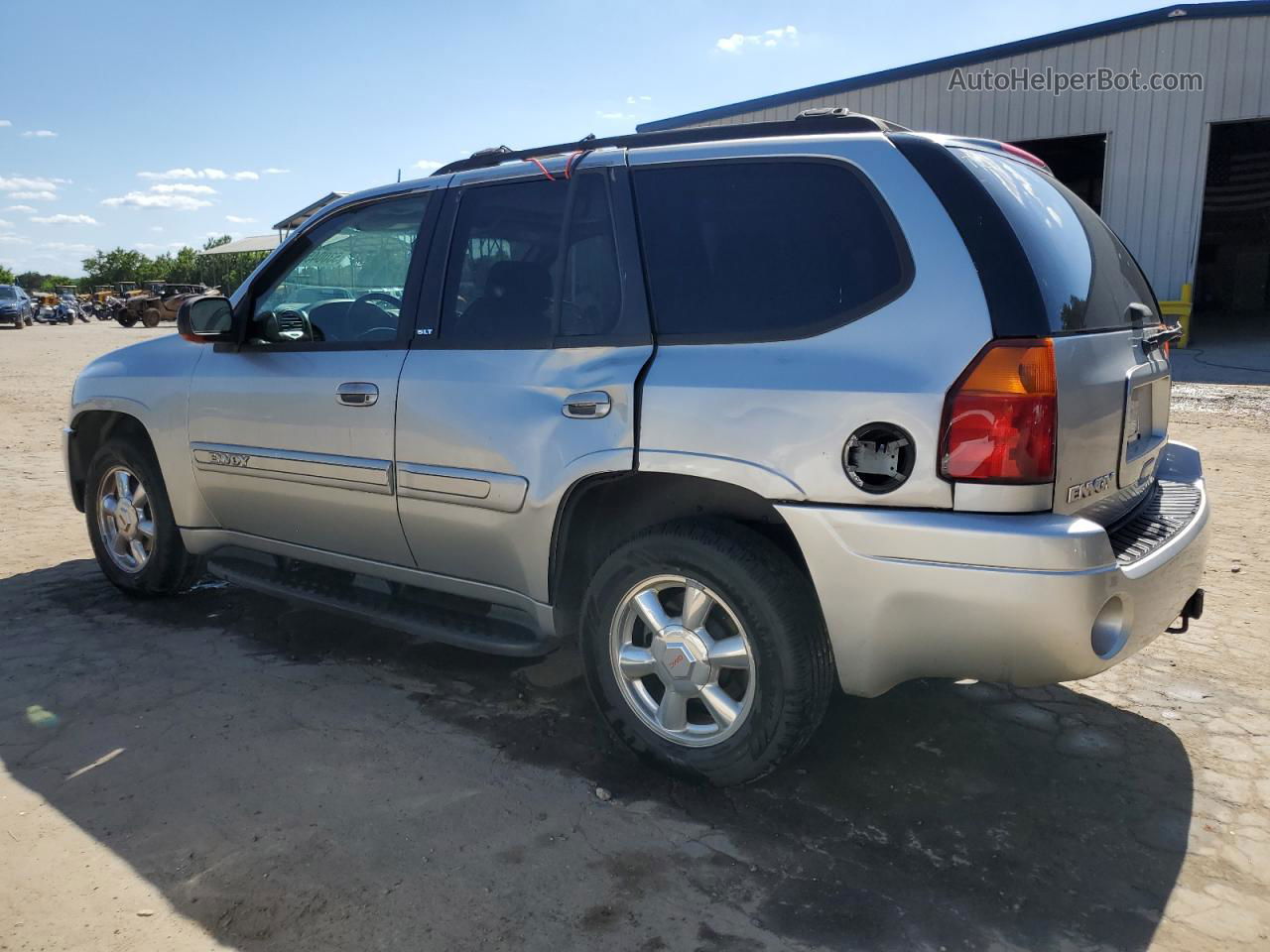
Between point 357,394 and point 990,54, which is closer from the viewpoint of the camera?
point 357,394

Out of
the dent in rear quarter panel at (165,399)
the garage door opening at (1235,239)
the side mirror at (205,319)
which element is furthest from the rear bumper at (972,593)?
the garage door opening at (1235,239)

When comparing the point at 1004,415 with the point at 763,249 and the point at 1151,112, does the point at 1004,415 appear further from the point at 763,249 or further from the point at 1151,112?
the point at 1151,112

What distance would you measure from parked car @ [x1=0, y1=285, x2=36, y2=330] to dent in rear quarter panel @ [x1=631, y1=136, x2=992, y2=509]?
40.8 meters

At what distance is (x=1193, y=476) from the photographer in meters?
3.48

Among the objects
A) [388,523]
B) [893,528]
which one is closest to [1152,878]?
[893,528]

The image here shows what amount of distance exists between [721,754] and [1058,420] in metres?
1.33

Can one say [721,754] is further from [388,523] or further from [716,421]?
[388,523]

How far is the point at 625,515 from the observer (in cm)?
322

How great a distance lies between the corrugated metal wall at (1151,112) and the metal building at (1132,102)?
0.02 m

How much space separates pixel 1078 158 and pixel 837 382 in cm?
2345

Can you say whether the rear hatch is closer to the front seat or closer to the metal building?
the front seat

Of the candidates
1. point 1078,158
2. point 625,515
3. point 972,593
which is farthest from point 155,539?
point 1078,158

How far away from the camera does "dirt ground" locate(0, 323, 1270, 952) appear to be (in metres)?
2.37

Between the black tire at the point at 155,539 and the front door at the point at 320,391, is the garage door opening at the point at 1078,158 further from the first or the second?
the black tire at the point at 155,539
